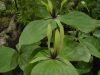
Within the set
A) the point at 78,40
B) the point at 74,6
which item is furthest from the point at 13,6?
the point at 78,40

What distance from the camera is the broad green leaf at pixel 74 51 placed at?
3.50ft

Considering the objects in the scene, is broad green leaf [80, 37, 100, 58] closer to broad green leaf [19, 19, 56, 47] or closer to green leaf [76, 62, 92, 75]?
green leaf [76, 62, 92, 75]

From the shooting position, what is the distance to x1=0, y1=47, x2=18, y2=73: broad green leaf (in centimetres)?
113

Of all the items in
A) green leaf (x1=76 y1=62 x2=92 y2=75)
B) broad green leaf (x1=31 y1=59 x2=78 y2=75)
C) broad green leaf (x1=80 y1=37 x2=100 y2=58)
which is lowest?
green leaf (x1=76 y1=62 x2=92 y2=75)

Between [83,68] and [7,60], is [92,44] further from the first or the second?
[7,60]

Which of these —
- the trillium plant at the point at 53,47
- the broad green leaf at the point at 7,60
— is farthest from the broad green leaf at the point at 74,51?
the broad green leaf at the point at 7,60

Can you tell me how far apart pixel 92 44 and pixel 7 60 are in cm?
38

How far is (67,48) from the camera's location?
112 centimetres

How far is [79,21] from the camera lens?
111cm

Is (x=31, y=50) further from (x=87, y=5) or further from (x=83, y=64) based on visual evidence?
(x=87, y=5)

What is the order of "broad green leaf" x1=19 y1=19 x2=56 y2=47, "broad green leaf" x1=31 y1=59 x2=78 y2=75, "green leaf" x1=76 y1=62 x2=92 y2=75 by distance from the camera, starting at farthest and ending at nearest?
"green leaf" x1=76 y1=62 x2=92 y2=75 < "broad green leaf" x1=19 y1=19 x2=56 y2=47 < "broad green leaf" x1=31 y1=59 x2=78 y2=75

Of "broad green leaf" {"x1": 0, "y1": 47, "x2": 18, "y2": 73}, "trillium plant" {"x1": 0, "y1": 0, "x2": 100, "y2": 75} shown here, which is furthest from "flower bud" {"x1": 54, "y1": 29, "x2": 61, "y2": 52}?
"broad green leaf" {"x1": 0, "y1": 47, "x2": 18, "y2": 73}

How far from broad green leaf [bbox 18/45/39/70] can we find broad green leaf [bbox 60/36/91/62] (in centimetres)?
14

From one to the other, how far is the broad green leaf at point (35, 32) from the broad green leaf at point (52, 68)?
5.2 inches
